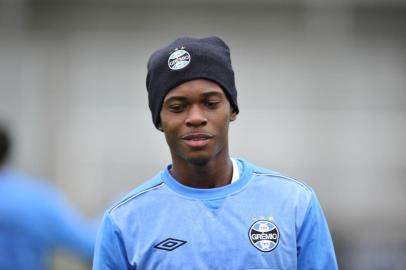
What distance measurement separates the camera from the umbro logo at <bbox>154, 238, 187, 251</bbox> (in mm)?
4184

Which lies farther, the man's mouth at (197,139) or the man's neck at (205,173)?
the man's neck at (205,173)

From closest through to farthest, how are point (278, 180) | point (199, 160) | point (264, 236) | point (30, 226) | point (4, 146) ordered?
point (264, 236) → point (199, 160) → point (278, 180) → point (30, 226) → point (4, 146)

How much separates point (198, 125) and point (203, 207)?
0.32 m

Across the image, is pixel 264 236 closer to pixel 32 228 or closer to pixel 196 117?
pixel 196 117

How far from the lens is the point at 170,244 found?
13.8ft

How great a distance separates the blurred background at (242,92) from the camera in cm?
1727

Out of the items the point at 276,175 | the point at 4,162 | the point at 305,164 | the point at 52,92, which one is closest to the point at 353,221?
the point at 305,164

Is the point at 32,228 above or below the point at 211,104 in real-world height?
below

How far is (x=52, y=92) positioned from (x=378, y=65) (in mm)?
5297

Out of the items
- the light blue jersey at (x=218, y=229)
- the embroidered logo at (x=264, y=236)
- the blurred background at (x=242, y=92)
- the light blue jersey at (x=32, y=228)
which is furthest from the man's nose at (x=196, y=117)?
the blurred background at (x=242, y=92)

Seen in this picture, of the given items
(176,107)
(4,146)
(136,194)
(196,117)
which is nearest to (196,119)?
(196,117)

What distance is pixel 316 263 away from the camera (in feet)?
13.9

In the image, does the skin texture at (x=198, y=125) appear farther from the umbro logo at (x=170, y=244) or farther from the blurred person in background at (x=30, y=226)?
the blurred person in background at (x=30, y=226)

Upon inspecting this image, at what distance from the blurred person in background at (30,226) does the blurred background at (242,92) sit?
923cm
